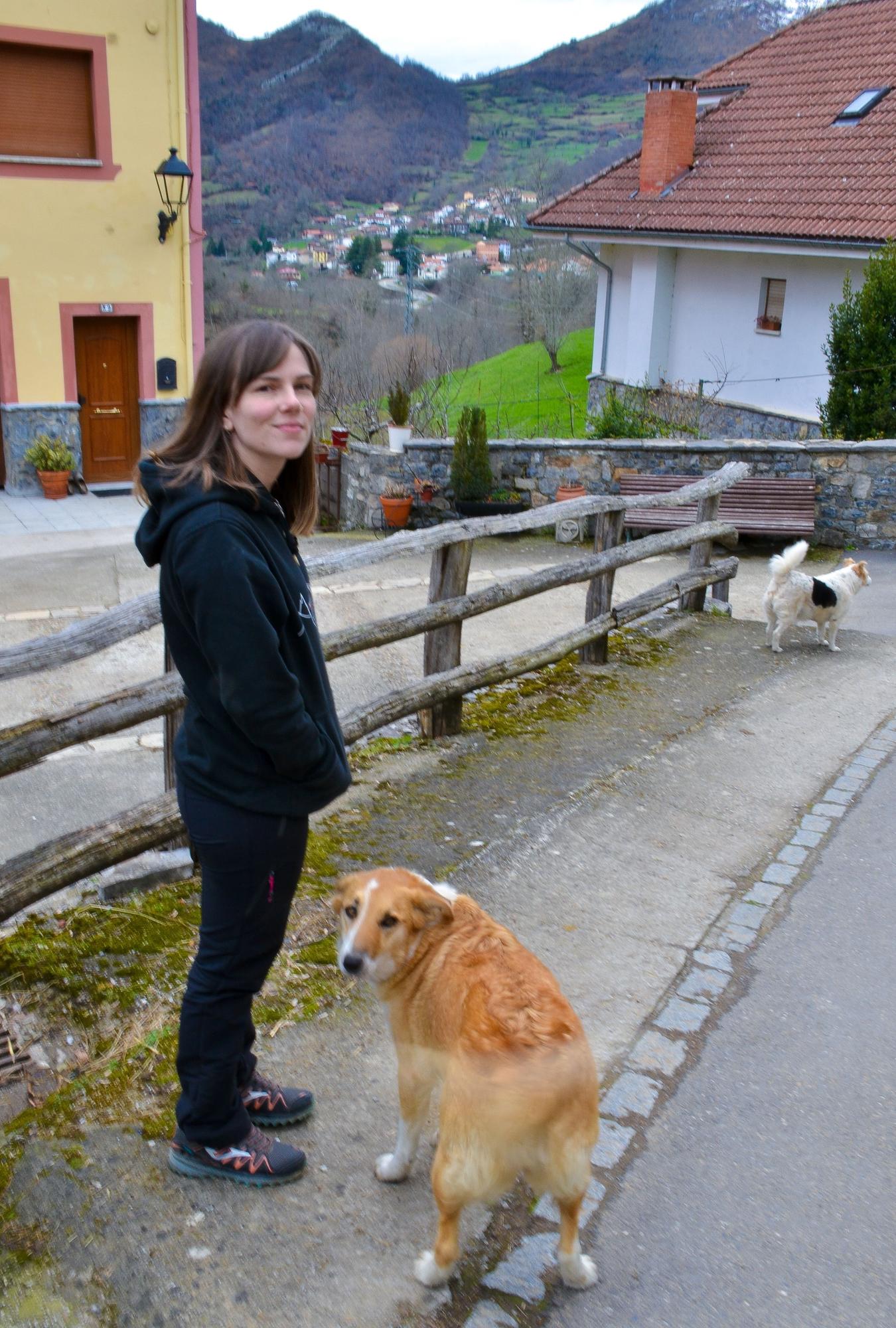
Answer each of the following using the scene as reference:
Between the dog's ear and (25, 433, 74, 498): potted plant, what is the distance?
571 inches

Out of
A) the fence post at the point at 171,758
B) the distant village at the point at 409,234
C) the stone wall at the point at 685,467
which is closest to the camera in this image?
the fence post at the point at 171,758

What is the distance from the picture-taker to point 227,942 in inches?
101

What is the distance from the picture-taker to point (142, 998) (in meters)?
3.34

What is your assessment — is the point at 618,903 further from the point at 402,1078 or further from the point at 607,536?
the point at 607,536

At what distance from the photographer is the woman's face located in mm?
2410

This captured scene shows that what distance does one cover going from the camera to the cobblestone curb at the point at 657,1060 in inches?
97.9

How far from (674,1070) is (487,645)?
5.88 metres

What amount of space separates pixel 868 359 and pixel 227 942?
1393 cm

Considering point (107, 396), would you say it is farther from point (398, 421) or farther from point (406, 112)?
point (406, 112)

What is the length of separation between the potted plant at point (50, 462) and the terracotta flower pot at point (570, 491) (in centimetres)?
716

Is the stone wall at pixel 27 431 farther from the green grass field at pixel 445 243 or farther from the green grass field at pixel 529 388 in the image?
the green grass field at pixel 445 243

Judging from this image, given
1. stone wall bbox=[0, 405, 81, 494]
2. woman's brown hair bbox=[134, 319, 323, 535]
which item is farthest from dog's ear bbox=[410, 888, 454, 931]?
stone wall bbox=[0, 405, 81, 494]

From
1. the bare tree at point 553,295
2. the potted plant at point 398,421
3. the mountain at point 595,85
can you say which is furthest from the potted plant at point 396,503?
the mountain at point 595,85

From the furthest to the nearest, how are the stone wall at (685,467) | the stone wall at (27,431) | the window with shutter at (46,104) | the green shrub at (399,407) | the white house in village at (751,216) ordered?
the white house in village at (751,216) → the stone wall at (27,431) → the window with shutter at (46,104) → the green shrub at (399,407) → the stone wall at (685,467)
